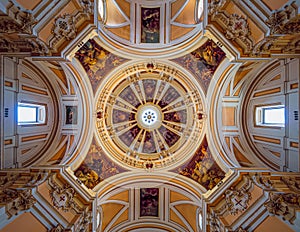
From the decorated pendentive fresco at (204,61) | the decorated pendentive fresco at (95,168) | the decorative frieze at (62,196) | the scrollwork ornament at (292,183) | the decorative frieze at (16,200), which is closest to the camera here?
the decorative frieze at (16,200)

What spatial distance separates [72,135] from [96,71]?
3.75 meters

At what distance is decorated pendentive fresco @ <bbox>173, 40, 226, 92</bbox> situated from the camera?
13683 mm

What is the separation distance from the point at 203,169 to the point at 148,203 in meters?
4.05

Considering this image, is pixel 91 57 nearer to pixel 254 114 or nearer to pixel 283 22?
pixel 254 114

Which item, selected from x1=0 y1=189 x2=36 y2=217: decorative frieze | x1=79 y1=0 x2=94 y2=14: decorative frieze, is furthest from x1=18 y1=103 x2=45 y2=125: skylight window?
x1=79 y1=0 x2=94 y2=14: decorative frieze

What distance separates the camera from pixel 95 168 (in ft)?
50.9

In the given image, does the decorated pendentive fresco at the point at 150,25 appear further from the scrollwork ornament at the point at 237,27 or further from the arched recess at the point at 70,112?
the scrollwork ornament at the point at 237,27

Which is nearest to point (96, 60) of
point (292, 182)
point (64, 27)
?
point (64, 27)

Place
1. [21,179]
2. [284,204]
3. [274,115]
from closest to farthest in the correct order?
[284,204], [21,179], [274,115]

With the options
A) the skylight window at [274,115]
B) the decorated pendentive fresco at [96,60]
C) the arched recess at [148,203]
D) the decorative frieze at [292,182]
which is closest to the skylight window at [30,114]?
the decorated pendentive fresco at [96,60]

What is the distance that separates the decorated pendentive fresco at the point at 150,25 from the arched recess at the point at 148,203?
7.81 meters

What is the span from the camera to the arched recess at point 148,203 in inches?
609

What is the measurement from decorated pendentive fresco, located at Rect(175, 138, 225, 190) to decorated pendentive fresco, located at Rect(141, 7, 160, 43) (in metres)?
6.54

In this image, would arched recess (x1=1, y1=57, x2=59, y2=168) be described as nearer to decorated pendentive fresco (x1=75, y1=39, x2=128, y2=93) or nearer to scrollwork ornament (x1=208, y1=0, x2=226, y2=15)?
decorated pendentive fresco (x1=75, y1=39, x2=128, y2=93)
